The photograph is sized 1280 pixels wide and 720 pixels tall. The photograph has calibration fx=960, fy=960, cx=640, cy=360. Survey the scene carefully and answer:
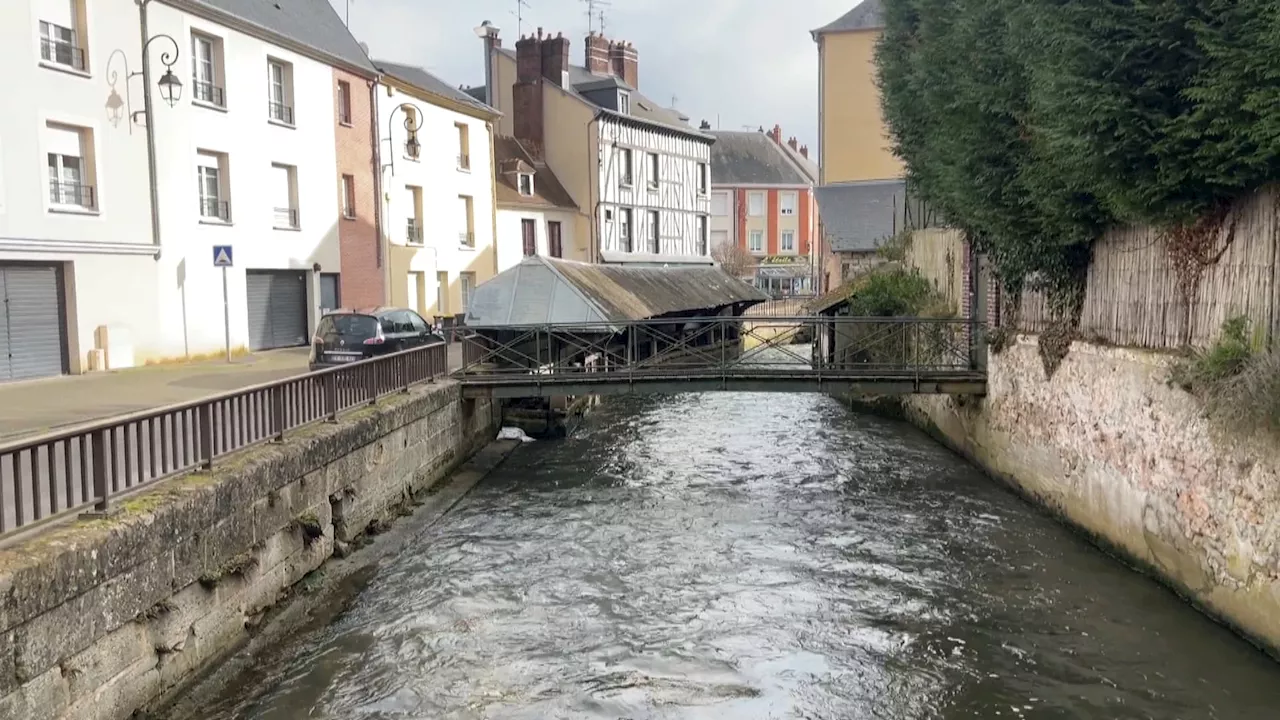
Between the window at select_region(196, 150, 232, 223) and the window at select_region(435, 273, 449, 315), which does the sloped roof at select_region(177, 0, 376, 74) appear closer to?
the window at select_region(196, 150, 232, 223)

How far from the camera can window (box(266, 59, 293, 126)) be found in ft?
64.6

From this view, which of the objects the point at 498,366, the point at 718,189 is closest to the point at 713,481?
the point at 498,366

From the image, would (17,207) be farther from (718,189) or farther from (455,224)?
(718,189)

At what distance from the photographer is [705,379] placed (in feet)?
46.1

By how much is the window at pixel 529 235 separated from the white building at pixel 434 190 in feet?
7.92

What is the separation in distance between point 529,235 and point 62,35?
1869cm

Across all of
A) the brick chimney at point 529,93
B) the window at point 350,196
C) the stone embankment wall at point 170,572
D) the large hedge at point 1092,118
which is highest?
the brick chimney at point 529,93

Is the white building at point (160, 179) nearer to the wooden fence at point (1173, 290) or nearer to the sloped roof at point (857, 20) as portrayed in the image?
the wooden fence at point (1173, 290)

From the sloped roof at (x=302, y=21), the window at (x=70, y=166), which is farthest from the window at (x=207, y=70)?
the window at (x=70, y=166)

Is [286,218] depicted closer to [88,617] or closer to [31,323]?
[31,323]

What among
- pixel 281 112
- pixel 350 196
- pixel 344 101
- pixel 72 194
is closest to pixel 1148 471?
pixel 72 194

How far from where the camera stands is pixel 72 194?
14789 mm

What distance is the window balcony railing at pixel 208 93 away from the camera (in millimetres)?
17391

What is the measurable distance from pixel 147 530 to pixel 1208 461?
781cm
